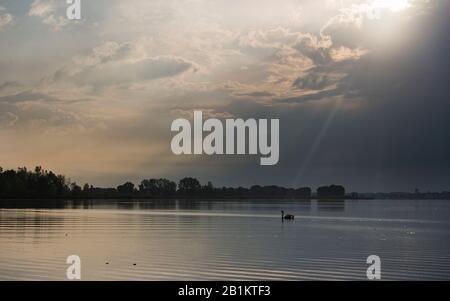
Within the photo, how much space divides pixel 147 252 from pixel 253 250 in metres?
6.66

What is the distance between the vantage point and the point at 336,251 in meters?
39.0

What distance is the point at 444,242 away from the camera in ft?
156

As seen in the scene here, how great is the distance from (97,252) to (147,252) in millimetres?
2864

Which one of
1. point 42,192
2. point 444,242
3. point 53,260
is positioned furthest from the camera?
point 42,192

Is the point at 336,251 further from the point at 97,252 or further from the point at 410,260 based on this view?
the point at 97,252
